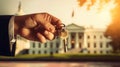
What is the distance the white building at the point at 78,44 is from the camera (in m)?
7.34

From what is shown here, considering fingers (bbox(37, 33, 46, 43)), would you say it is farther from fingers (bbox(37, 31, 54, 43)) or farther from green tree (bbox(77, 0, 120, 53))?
green tree (bbox(77, 0, 120, 53))

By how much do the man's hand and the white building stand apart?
0.14 meters

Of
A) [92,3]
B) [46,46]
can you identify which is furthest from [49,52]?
[92,3]

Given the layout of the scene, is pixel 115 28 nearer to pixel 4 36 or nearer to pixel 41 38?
pixel 41 38

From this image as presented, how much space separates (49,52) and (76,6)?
1009mm

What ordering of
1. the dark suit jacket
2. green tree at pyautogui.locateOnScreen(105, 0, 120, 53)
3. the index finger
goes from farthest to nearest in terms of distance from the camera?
the dark suit jacket
the index finger
green tree at pyautogui.locateOnScreen(105, 0, 120, 53)

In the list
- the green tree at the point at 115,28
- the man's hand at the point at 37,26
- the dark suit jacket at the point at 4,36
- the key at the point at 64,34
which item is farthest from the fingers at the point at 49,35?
the green tree at the point at 115,28

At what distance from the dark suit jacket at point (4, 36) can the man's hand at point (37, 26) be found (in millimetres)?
190

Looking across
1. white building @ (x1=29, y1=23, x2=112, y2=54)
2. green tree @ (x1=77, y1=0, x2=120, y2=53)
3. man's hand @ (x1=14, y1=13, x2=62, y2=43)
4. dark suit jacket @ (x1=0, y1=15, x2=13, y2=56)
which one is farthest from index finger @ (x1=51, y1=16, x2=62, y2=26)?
dark suit jacket @ (x1=0, y1=15, x2=13, y2=56)

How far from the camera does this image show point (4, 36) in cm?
754

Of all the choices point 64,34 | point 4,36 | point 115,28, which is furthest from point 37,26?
point 115,28

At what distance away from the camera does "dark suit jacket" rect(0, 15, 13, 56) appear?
7.50 meters

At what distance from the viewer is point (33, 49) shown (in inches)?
291

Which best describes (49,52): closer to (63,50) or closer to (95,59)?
(63,50)
